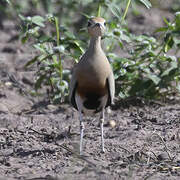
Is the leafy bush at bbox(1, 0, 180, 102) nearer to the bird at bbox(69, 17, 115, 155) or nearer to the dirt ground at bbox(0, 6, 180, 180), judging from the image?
the dirt ground at bbox(0, 6, 180, 180)

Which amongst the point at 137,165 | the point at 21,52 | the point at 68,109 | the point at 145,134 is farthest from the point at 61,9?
the point at 137,165

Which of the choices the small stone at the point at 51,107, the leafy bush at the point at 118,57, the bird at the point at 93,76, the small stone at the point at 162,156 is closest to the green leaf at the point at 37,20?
the leafy bush at the point at 118,57

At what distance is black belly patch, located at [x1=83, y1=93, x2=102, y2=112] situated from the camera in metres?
4.28

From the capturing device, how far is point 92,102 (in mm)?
4355

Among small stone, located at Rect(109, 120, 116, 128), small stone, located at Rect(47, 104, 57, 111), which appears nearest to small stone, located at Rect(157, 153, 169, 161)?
small stone, located at Rect(109, 120, 116, 128)

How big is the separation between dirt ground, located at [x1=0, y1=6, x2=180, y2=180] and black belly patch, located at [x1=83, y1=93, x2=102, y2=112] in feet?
1.23

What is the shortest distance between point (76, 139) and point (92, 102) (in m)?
0.56

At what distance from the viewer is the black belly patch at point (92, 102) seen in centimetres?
428

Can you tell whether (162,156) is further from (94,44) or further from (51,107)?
(51,107)

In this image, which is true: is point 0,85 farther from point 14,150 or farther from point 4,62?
point 14,150

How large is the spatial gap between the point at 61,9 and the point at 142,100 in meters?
3.34

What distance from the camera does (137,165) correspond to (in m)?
3.99

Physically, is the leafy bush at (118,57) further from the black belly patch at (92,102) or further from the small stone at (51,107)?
the black belly patch at (92,102)

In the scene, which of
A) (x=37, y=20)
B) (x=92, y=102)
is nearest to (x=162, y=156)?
(x=92, y=102)
